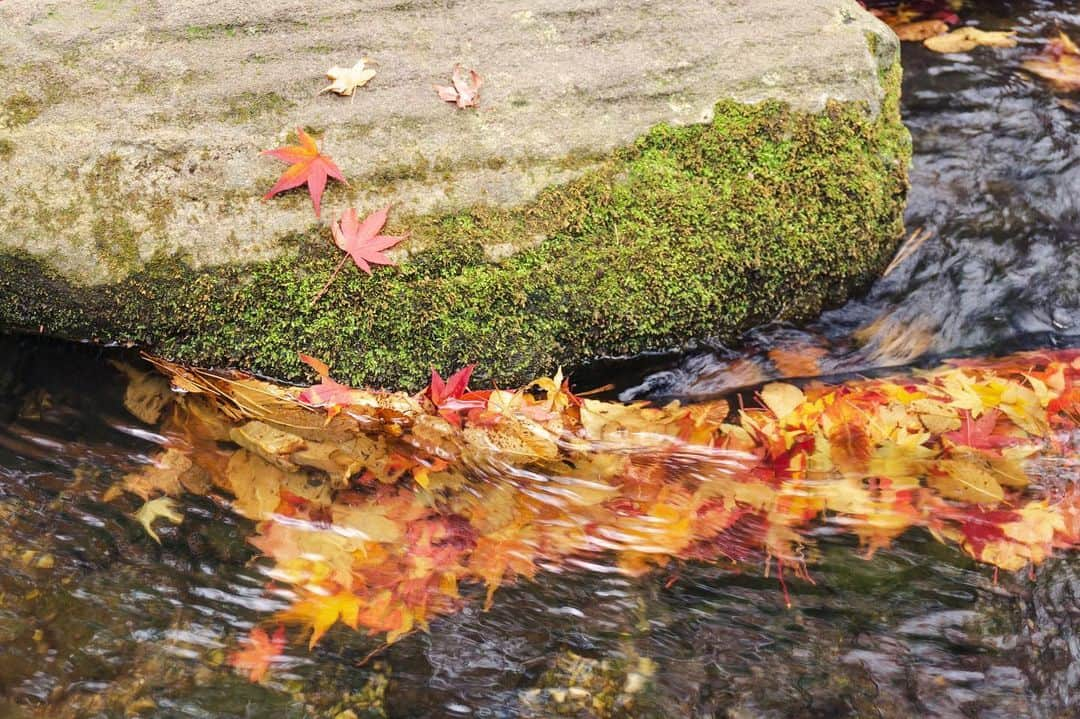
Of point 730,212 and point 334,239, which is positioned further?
point 730,212

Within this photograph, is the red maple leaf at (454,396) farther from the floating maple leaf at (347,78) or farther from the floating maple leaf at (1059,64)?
the floating maple leaf at (1059,64)

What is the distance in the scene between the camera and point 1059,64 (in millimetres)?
5180

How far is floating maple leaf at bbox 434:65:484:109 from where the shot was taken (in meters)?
3.46

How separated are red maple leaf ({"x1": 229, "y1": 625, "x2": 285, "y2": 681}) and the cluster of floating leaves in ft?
0.53

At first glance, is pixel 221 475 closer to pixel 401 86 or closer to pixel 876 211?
pixel 401 86

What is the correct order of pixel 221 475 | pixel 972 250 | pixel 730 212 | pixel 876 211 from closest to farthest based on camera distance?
pixel 221 475 < pixel 730 212 < pixel 876 211 < pixel 972 250

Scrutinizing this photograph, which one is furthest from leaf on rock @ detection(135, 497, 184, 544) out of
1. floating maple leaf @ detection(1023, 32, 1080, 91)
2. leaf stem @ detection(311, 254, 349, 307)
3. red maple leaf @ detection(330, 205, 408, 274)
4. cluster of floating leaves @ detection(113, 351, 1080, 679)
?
floating maple leaf @ detection(1023, 32, 1080, 91)

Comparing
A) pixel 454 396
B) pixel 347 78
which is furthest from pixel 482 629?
pixel 347 78

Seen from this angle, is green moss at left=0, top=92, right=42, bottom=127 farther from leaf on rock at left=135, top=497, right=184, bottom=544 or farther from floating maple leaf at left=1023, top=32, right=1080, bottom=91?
floating maple leaf at left=1023, top=32, right=1080, bottom=91

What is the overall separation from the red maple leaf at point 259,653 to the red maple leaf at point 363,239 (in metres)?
1.36

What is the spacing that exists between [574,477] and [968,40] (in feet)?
13.7

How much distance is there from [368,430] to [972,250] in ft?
10.1

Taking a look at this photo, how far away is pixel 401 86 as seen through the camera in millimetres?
3508

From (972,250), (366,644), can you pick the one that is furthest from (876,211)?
(366,644)
